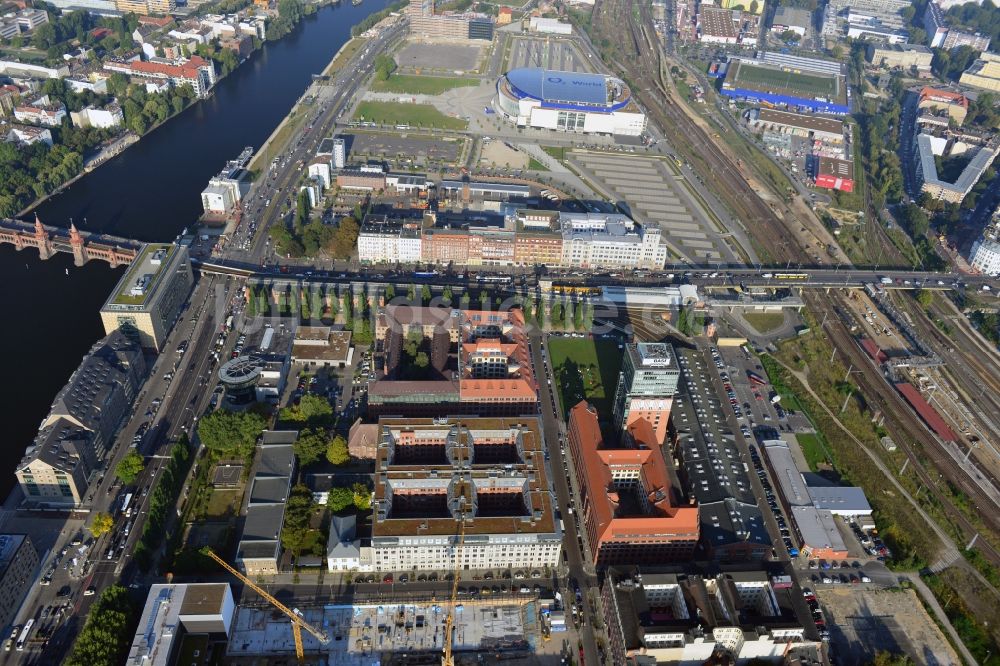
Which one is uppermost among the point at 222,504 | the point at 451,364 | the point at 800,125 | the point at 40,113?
the point at 800,125

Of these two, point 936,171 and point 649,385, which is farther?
point 936,171

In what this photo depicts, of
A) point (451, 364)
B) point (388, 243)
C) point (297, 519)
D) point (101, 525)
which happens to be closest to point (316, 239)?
point (388, 243)

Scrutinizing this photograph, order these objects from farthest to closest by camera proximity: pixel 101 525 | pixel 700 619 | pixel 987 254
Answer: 1. pixel 987 254
2. pixel 101 525
3. pixel 700 619

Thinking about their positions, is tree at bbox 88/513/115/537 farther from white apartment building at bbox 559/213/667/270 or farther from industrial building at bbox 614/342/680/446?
white apartment building at bbox 559/213/667/270

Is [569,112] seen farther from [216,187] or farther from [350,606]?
[350,606]

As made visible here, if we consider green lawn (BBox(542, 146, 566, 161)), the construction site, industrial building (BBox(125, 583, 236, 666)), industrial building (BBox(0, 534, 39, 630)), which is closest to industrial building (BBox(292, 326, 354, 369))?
the construction site

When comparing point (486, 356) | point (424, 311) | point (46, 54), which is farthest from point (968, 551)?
point (46, 54)

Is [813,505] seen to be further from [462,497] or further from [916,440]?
[462,497]
